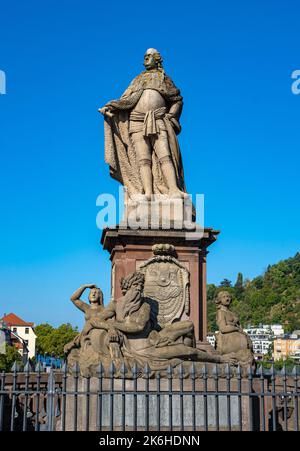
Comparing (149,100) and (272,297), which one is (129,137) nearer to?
(149,100)

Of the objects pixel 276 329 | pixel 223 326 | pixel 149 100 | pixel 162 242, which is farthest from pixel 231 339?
pixel 276 329

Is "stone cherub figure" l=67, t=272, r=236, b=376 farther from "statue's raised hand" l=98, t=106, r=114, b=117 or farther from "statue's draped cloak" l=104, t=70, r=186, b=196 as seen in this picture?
"statue's raised hand" l=98, t=106, r=114, b=117

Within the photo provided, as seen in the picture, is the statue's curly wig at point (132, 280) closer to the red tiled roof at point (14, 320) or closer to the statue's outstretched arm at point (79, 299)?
the statue's outstretched arm at point (79, 299)

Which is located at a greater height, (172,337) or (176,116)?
(176,116)

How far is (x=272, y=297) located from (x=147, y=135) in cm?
17043

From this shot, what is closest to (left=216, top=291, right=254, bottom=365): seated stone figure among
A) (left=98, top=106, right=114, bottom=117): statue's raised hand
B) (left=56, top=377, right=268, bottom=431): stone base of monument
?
(left=56, top=377, right=268, bottom=431): stone base of monument

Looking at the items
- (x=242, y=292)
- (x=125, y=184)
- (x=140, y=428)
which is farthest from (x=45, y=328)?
(x=242, y=292)

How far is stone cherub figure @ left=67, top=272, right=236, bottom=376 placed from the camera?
9828 millimetres

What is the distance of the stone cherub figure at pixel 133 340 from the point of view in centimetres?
983

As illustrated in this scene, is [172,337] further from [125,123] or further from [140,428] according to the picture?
[125,123]

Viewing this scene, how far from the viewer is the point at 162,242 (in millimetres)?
12516

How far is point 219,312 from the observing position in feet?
37.9

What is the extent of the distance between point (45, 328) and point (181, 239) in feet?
180
